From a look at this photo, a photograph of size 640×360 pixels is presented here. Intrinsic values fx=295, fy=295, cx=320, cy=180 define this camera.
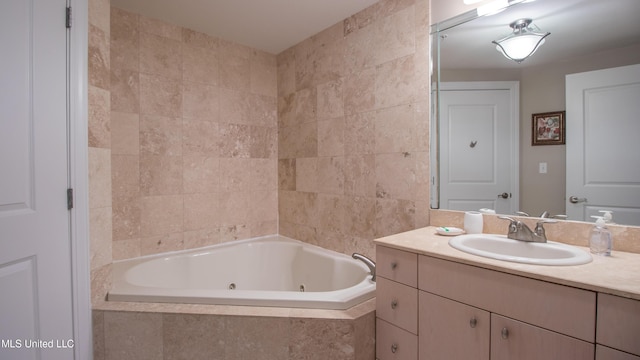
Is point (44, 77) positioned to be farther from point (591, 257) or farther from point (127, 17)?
point (591, 257)

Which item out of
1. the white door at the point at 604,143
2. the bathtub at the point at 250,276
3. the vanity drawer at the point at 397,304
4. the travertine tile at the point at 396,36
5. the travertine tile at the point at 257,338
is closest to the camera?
the white door at the point at 604,143

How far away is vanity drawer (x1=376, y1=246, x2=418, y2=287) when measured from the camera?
130cm

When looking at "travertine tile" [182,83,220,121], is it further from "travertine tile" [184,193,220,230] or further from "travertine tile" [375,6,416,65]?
"travertine tile" [375,6,416,65]

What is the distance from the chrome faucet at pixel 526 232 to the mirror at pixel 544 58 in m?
0.12

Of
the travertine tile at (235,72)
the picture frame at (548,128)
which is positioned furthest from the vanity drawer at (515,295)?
the travertine tile at (235,72)

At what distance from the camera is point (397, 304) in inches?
53.7

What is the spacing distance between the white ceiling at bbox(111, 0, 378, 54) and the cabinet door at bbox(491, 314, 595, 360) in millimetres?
2002

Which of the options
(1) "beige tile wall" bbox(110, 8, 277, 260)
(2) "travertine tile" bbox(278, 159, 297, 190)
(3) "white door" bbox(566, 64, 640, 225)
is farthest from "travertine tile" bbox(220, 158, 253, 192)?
(3) "white door" bbox(566, 64, 640, 225)

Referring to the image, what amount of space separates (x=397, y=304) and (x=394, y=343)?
0.19 meters

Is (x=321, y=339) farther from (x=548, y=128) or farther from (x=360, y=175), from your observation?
(x=548, y=128)

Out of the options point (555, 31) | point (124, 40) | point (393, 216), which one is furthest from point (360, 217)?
point (124, 40)

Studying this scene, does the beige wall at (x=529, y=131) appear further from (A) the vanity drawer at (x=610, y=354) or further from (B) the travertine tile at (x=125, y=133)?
(B) the travertine tile at (x=125, y=133)

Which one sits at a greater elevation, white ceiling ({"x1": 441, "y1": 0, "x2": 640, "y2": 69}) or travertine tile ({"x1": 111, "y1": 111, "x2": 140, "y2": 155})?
white ceiling ({"x1": 441, "y1": 0, "x2": 640, "y2": 69})

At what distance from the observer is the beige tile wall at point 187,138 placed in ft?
6.95
